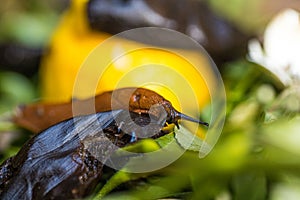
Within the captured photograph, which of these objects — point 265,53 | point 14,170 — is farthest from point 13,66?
point 14,170

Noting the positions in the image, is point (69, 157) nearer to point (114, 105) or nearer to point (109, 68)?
point (114, 105)

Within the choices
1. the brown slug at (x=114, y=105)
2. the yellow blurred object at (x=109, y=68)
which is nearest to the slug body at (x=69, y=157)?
the brown slug at (x=114, y=105)

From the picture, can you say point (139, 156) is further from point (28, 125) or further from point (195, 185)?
point (28, 125)

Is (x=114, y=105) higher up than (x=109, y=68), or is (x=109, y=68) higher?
(x=109, y=68)

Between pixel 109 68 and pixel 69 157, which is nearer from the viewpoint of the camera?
pixel 69 157

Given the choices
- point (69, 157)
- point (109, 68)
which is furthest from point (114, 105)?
point (109, 68)

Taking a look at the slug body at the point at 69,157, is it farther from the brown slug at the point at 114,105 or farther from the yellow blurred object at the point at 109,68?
the yellow blurred object at the point at 109,68
